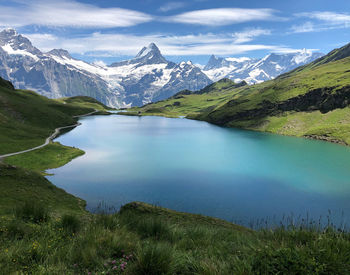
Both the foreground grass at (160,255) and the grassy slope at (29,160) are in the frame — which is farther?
the grassy slope at (29,160)

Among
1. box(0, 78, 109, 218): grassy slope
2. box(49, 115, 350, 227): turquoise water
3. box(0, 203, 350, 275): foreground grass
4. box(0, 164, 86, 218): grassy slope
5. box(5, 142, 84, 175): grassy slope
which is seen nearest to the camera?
box(0, 203, 350, 275): foreground grass

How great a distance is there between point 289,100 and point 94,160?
173805 mm

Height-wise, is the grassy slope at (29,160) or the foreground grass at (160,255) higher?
the foreground grass at (160,255)

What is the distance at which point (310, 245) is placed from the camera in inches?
305

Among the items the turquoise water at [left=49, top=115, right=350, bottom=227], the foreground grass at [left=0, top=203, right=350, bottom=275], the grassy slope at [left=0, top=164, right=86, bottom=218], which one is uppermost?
the foreground grass at [left=0, top=203, right=350, bottom=275]

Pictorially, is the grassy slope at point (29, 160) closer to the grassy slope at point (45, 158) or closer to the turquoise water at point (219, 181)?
the grassy slope at point (45, 158)

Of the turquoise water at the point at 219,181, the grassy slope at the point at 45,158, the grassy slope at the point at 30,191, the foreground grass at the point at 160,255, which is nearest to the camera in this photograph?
the foreground grass at the point at 160,255

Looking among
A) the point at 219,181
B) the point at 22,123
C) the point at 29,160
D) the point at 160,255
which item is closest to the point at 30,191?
the point at 160,255

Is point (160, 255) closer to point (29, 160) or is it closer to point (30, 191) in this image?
point (30, 191)

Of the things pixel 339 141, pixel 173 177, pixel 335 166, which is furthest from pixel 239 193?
pixel 339 141

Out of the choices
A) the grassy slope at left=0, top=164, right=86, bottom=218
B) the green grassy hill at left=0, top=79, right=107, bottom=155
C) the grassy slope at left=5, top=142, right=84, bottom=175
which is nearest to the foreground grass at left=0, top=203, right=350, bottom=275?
the grassy slope at left=0, top=164, right=86, bottom=218

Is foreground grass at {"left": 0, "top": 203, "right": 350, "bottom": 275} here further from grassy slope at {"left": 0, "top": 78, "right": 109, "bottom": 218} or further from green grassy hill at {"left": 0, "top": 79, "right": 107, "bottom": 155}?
green grassy hill at {"left": 0, "top": 79, "right": 107, "bottom": 155}

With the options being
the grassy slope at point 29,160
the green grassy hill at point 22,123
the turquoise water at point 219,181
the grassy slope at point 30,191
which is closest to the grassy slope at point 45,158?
the grassy slope at point 29,160

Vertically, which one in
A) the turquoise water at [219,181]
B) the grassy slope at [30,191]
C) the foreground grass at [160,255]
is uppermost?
the foreground grass at [160,255]
